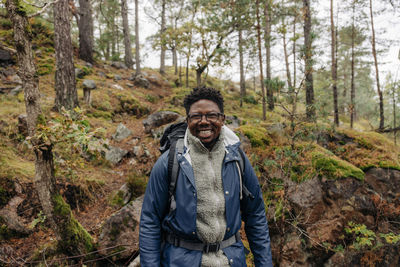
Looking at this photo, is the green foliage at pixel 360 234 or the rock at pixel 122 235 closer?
the rock at pixel 122 235

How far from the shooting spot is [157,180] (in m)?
1.82

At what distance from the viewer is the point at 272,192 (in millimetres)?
4387

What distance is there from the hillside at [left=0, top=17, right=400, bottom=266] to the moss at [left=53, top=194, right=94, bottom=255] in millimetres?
159

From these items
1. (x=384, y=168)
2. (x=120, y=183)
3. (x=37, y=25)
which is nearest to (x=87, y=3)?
(x=37, y=25)

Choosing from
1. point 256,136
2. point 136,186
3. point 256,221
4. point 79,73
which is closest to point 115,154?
point 136,186

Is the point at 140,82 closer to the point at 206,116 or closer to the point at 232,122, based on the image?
the point at 232,122

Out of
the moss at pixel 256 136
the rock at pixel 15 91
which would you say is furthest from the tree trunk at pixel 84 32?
the moss at pixel 256 136

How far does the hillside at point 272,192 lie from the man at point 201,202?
108 centimetres

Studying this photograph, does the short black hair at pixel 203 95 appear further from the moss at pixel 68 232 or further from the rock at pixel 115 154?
the rock at pixel 115 154

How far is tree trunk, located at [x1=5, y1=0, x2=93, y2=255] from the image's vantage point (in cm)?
227

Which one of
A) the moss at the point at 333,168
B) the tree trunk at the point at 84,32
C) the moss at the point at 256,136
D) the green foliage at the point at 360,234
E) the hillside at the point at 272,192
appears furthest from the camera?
the tree trunk at the point at 84,32

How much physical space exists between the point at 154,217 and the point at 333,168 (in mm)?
4144

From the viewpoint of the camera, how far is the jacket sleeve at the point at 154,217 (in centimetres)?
177

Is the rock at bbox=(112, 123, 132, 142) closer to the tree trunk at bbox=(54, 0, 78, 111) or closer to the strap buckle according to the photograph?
the tree trunk at bbox=(54, 0, 78, 111)
